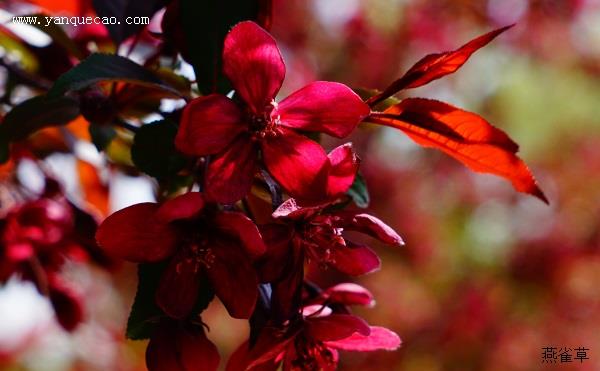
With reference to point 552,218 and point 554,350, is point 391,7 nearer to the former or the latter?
point 552,218

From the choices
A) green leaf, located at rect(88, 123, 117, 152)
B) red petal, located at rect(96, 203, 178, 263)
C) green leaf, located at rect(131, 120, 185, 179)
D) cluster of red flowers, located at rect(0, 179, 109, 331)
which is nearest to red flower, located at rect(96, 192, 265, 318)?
red petal, located at rect(96, 203, 178, 263)

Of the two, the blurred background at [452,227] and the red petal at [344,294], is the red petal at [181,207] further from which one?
the blurred background at [452,227]

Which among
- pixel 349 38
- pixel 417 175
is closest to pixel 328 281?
pixel 417 175

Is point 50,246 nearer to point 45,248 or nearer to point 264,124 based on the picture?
point 45,248

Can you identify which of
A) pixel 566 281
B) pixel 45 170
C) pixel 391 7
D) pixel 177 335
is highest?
pixel 391 7

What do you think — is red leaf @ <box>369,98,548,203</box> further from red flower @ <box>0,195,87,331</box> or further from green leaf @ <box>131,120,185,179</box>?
red flower @ <box>0,195,87,331</box>

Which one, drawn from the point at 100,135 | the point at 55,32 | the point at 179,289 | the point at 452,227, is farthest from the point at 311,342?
the point at 452,227

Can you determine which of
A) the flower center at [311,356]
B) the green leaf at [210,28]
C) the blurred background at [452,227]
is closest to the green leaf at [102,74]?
the green leaf at [210,28]

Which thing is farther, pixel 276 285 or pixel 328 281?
pixel 328 281
